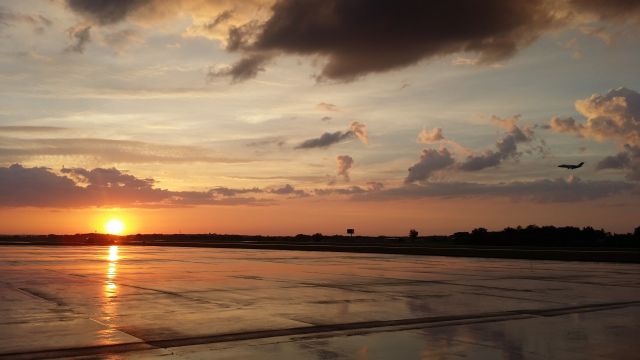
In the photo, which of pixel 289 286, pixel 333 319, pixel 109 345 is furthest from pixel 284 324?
pixel 289 286

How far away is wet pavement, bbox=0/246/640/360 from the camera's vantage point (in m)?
10.0

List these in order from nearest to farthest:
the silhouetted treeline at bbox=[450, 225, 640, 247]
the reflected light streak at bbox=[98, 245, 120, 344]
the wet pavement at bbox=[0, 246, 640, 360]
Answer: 1. the wet pavement at bbox=[0, 246, 640, 360]
2. the reflected light streak at bbox=[98, 245, 120, 344]
3. the silhouetted treeline at bbox=[450, 225, 640, 247]

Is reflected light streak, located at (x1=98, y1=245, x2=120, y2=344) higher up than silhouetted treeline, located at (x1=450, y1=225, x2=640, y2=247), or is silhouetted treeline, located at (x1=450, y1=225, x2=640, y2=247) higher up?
silhouetted treeline, located at (x1=450, y1=225, x2=640, y2=247)

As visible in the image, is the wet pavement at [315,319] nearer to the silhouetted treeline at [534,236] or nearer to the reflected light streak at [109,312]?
the reflected light streak at [109,312]

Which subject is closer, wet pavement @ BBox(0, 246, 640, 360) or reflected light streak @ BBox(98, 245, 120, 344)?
wet pavement @ BBox(0, 246, 640, 360)

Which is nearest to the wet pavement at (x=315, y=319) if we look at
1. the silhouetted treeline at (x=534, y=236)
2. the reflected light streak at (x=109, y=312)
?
the reflected light streak at (x=109, y=312)

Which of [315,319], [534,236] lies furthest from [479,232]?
[315,319]

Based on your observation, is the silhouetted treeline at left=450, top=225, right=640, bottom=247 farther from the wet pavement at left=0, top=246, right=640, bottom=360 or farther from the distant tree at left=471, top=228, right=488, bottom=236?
the wet pavement at left=0, top=246, right=640, bottom=360

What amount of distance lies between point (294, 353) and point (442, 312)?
19.0 ft

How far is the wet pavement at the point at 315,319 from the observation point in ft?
32.9

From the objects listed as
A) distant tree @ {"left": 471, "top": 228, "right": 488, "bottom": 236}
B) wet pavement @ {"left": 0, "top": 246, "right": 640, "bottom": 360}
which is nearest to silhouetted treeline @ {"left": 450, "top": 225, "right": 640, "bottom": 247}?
distant tree @ {"left": 471, "top": 228, "right": 488, "bottom": 236}

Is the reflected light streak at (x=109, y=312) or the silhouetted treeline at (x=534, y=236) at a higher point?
the silhouetted treeline at (x=534, y=236)

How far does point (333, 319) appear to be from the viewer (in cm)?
1328

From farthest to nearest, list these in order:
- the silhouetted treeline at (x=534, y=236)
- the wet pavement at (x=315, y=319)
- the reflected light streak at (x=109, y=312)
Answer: the silhouetted treeline at (x=534, y=236), the reflected light streak at (x=109, y=312), the wet pavement at (x=315, y=319)
